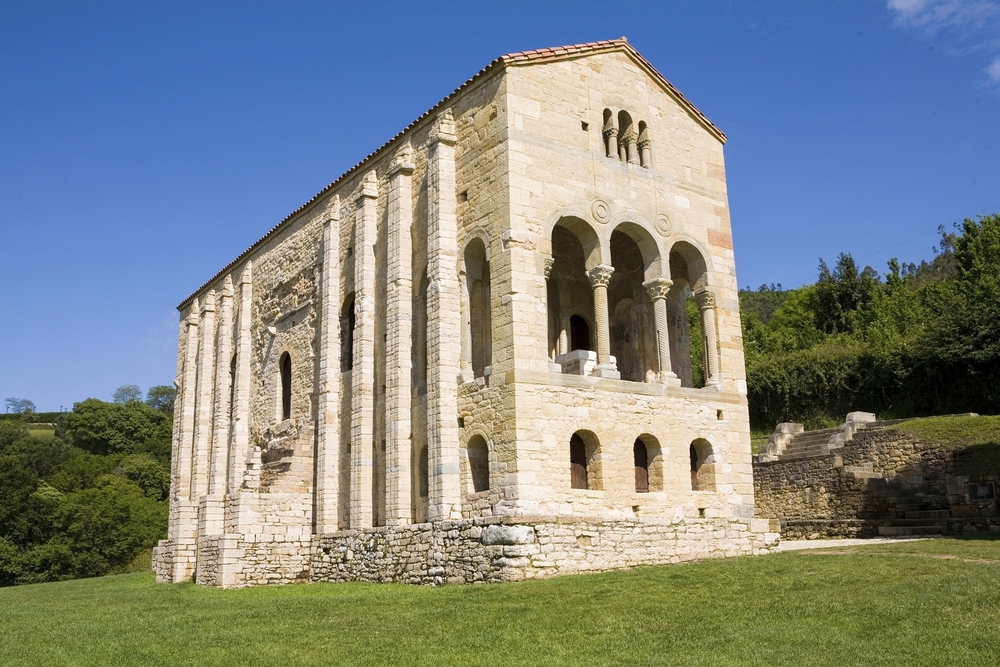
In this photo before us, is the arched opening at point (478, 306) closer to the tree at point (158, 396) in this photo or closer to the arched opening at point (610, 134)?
the arched opening at point (610, 134)

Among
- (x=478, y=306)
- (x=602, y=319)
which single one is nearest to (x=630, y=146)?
(x=602, y=319)

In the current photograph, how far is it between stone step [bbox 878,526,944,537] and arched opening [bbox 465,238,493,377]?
417 inches

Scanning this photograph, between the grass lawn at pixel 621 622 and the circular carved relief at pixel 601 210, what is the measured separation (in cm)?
737

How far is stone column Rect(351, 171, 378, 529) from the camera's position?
20.3 m

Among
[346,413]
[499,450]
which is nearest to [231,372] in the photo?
[346,413]

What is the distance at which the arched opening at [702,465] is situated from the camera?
18.9 meters

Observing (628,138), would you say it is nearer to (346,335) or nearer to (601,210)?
(601,210)

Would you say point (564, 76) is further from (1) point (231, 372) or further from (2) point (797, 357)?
(2) point (797, 357)

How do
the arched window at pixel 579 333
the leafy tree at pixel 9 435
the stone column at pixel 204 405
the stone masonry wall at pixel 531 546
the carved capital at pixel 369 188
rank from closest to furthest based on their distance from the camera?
the stone masonry wall at pixel 531 546, the carved capital at pixel 369 188, the arched window at pixel 579 333, the stone column at pixel 204 405, the leafy tree at pixel 9 435

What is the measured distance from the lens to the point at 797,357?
4638 centimetres

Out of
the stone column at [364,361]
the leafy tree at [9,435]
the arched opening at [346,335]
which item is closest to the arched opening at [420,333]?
the stone column at [364,361]

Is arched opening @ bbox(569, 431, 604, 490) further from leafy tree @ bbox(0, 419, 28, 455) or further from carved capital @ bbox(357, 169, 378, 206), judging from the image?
leafy tree @ bbox(0, 419, 28, 455)

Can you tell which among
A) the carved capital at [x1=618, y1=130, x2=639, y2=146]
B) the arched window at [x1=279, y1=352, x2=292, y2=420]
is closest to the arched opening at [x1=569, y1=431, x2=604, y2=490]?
the carved capital at [x1=618, y1=130, x2=639, y2=146]

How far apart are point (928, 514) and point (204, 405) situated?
72.9ft
